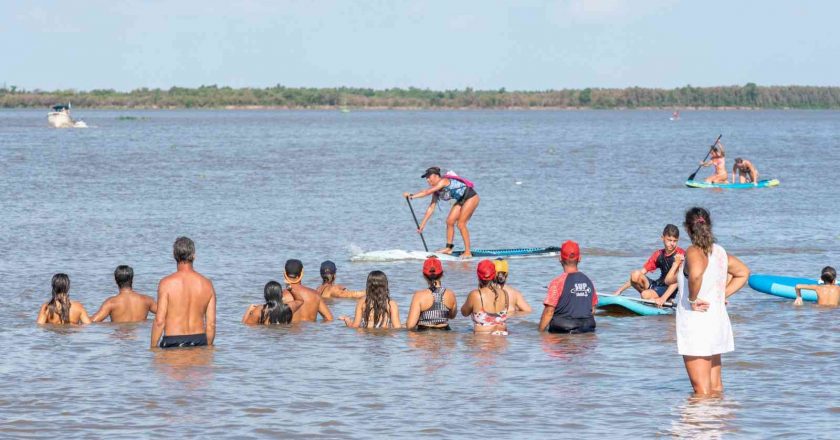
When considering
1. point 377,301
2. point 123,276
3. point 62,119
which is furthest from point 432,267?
point 62,119

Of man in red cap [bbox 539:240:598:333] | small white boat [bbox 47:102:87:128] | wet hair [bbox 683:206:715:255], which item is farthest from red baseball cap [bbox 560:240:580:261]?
small white boat [bbox 47:102:87:128]

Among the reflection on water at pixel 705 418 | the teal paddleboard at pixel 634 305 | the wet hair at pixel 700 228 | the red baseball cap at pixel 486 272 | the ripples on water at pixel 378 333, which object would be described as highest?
the wet hair at pixel 700 228

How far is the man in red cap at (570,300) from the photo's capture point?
14234 millimetres

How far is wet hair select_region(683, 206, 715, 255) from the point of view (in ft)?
33.4

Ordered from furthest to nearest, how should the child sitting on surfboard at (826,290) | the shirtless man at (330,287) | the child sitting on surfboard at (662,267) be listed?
the shirtless man at (330,287), the child sitting on surfboard at (826,290), the child sitting on surfboard at (662,267)

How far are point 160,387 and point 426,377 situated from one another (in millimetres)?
2568

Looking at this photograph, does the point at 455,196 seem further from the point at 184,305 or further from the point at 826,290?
the point at 184,305

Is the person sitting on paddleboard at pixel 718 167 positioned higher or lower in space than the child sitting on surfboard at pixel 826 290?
higher

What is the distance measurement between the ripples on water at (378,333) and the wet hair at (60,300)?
348 millimetres

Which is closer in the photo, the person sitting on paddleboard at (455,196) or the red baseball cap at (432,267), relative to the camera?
the red baseball cap at (432,267)

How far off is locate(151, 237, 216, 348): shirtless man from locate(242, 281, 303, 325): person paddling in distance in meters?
2.26

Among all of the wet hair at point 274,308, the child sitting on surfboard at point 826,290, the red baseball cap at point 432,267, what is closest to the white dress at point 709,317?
the red baseball cap at point 432,267

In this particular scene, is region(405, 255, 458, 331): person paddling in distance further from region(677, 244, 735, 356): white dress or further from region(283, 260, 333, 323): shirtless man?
region(677, 244, 735, 356): white dress

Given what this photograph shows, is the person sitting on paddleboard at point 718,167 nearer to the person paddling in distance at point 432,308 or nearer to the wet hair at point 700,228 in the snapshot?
the person paddling in distance at point 432,308
